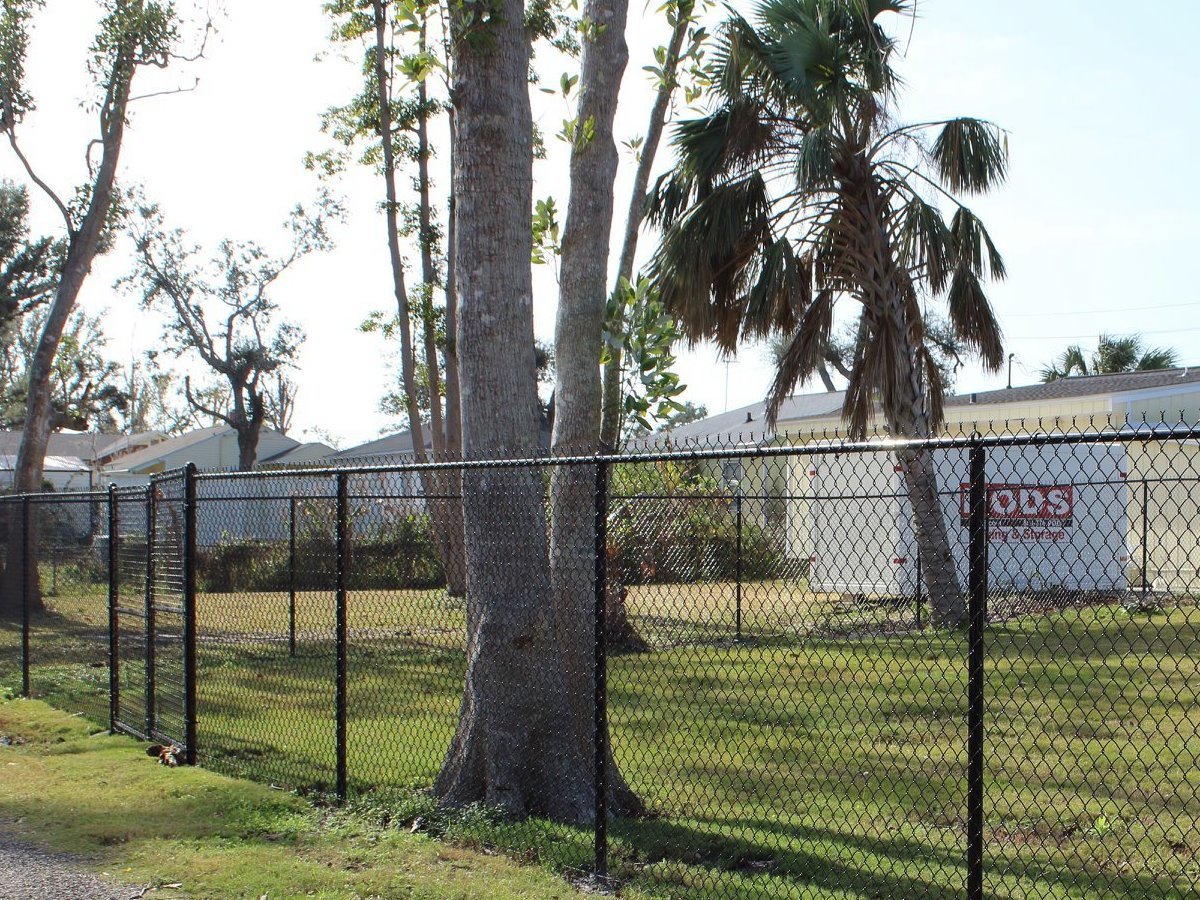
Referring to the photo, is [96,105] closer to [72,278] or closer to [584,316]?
[72,278]

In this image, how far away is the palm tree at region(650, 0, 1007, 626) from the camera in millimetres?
13945

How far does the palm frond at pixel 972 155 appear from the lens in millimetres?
13758

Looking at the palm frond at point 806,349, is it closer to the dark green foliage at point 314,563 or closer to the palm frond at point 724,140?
the palm frond at point 724,140

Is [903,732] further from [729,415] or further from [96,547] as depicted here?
[729,415]

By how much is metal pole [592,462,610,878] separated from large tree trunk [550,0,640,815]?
1.85 metres

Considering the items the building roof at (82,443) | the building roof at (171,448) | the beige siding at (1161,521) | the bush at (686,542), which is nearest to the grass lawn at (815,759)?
the bush at (686,542)

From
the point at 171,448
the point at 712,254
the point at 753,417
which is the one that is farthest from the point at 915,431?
the point at 171,448

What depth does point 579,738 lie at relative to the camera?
631 cm

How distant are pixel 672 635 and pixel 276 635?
4820mm

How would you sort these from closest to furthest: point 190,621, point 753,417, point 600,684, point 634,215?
point 600,684 → point 190,621 → point 634,215 → point 753,417

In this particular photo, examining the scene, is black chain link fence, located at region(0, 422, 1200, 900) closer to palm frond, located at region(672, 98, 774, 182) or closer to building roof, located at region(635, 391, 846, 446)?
palm frond, located at region(672, 98, 774, 182)

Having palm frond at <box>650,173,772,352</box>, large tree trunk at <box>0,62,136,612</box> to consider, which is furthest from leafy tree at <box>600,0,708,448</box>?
large tree trunk at <box>0,62,136,612</box>

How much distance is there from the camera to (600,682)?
16.2 ft

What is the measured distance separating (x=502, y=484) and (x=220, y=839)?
7.62ft
